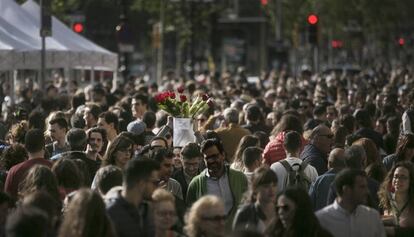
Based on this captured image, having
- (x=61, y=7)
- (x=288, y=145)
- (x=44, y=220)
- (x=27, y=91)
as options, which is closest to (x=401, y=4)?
(x=61, y=7)

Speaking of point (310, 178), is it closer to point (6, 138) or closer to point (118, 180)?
point (118, 180)

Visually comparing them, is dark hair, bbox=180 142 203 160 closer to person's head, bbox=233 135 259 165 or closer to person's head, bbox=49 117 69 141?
person's head, bbox=233 135 259 165

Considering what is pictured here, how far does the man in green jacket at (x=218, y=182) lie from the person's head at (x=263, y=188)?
1.82 m

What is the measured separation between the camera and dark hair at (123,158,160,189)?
10.4 metres

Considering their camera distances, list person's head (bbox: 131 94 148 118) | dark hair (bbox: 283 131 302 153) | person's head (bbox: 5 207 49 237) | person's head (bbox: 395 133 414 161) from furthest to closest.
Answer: person's head (bbox: 131 94 148 118) < person's head (bbox: 395 133 414 161) < dark hair (bbox: 283 131 302 153) < person's head (bbox: 5 207 49 237)

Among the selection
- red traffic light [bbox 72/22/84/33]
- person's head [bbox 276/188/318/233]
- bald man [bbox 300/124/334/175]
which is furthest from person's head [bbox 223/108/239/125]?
red traffic light [bbox 72/22/84/33]

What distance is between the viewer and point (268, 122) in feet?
73.6

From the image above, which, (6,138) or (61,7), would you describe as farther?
(61,7)

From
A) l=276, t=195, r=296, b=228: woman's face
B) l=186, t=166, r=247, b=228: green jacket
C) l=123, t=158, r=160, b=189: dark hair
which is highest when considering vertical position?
l=123, t=158, r=160, b=189: dark hair

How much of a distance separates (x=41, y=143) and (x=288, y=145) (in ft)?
7.86

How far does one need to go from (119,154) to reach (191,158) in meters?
0.89

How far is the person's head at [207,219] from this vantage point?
9742mm

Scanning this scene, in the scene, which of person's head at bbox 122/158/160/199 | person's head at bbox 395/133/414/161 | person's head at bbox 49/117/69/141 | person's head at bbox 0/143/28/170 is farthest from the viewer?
person's head at bbox 49/117/69/141

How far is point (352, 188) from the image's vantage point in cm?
1078
